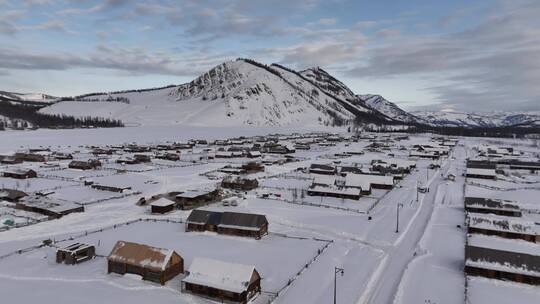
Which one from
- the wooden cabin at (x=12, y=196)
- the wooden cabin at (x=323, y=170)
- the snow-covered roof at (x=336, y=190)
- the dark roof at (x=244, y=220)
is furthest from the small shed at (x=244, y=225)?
the wooden cabin at (x=323, y=170)

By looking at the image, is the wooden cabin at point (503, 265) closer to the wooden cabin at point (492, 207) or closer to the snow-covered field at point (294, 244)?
the snow-covered field at point (294, 244)

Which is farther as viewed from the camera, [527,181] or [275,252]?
[527,181]

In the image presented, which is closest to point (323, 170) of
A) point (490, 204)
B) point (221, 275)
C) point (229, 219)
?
point (490, 204)

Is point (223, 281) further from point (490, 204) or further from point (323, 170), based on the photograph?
point (323, 170)

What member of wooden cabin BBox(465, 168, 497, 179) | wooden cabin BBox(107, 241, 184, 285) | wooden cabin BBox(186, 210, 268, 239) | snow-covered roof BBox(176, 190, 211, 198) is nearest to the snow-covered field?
wooden cabin BBox(107, 241, 184, 285)

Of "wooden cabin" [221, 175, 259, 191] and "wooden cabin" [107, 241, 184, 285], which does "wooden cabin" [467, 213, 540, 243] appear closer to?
"wooden cabin" [107, 241, 184, 285]

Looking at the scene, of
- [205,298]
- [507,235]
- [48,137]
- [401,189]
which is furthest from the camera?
[48,137]

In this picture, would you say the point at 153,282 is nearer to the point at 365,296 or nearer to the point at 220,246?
the point at 220,246

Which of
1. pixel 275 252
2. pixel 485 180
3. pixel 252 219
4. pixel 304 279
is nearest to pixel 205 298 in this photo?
pixel 304 279
